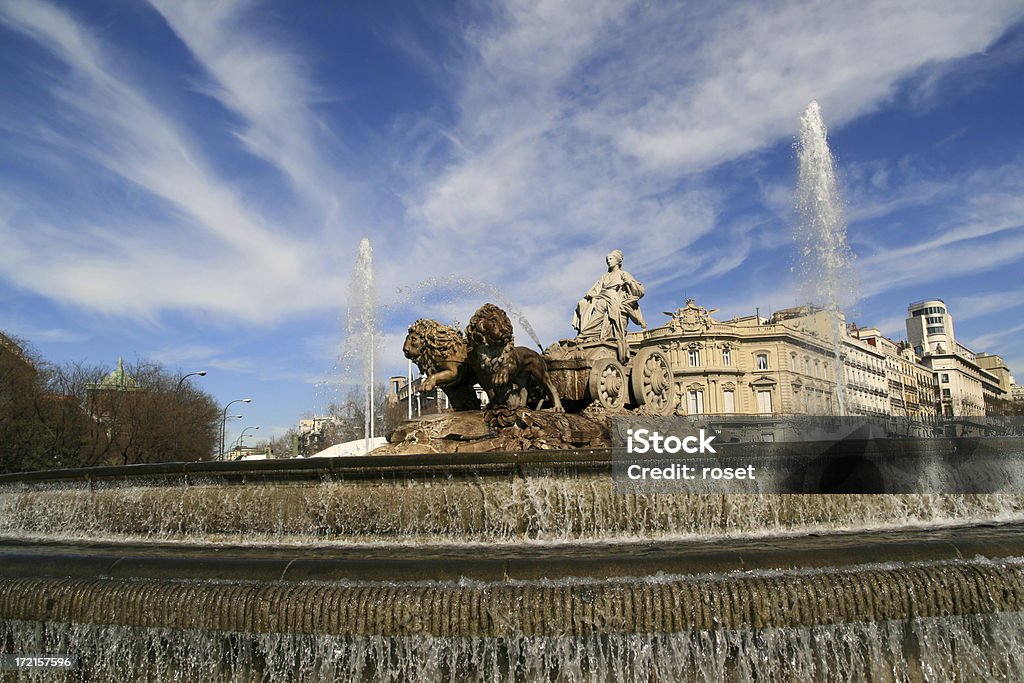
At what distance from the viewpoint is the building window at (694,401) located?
253 feet

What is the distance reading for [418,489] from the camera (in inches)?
288

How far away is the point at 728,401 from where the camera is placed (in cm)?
7656

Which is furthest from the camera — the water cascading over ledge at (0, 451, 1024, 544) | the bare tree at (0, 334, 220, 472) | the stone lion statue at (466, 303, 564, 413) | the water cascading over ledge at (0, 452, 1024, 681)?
the bare tree at (0, 334, 220, 472)

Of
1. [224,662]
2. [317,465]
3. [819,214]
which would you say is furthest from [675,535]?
[819,214]

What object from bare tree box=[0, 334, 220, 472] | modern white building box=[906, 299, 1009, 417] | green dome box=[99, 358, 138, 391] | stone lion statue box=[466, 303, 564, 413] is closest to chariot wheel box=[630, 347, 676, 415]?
stone lion statue box=[466, 303, 564, 413]

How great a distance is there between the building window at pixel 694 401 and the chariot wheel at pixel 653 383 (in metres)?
67.5

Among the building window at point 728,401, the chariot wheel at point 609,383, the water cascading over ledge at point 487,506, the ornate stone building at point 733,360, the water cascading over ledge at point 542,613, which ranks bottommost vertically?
the water cascading over ledge at point 542,613

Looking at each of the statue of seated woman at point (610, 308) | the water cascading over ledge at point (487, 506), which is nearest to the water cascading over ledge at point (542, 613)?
the water cascading over ledge at point (487, 506)

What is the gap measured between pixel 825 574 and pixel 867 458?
11.3ft

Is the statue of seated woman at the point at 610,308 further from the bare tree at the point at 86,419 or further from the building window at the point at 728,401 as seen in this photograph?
the building window at the point at 728,401

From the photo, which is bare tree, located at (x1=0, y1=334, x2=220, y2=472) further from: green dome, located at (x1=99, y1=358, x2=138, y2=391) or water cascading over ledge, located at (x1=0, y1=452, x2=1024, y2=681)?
water cascading over ledge, located at (x1=0, y1=452, x2=1024, y2=681)

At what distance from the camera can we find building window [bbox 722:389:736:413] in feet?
250

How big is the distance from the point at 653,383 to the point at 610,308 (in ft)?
5.96

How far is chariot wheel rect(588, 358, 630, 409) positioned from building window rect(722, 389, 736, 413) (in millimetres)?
68517
